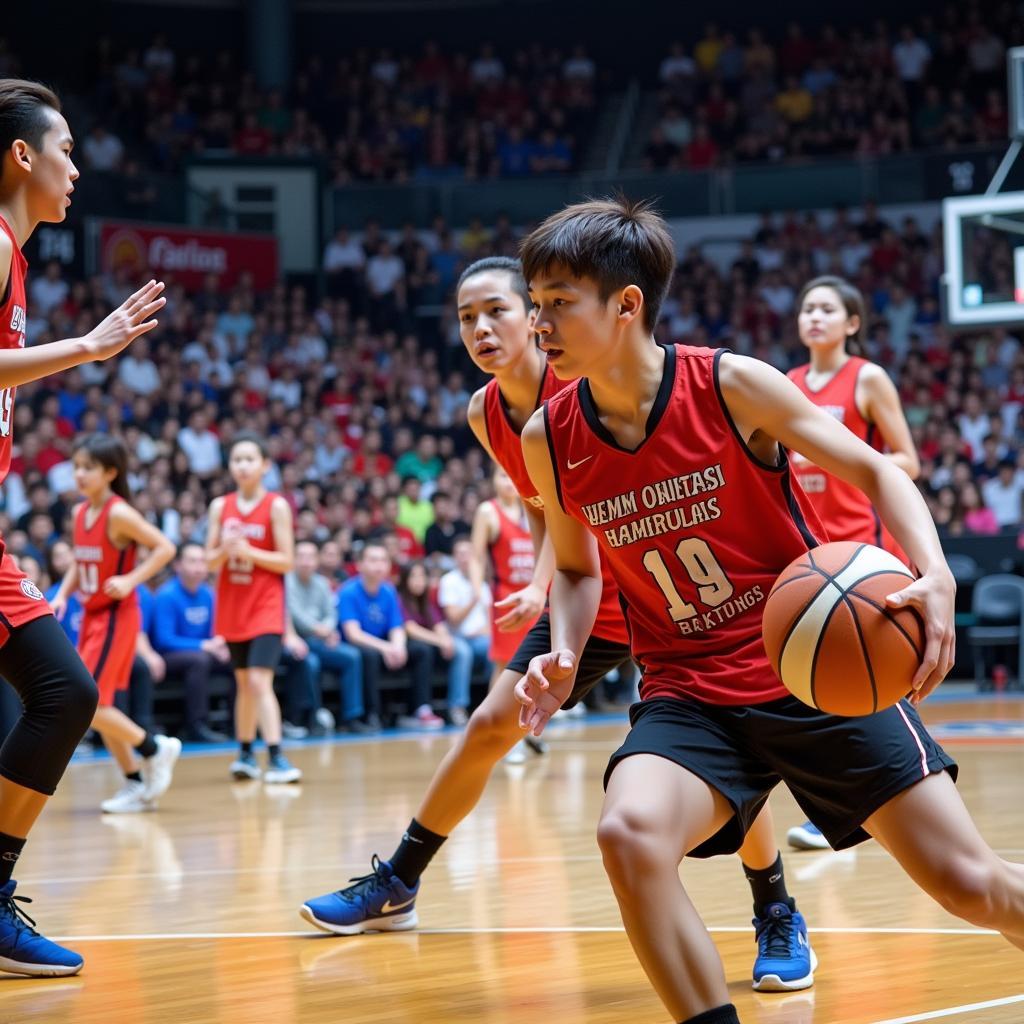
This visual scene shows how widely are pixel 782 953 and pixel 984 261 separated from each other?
396 inches

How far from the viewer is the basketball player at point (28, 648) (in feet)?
13.6

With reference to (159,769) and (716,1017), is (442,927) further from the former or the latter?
(159,769)

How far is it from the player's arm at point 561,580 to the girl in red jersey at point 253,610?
579 centimetres

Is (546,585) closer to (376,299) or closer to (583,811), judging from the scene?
(583,811)

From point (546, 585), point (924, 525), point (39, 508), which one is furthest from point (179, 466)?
point (924, 525)

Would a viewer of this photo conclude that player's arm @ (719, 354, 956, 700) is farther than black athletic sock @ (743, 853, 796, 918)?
No

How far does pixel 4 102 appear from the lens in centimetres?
412

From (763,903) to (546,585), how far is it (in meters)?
1.15

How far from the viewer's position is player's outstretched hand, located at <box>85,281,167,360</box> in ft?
12.3

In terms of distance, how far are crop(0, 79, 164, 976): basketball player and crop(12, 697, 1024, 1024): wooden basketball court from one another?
0.21m

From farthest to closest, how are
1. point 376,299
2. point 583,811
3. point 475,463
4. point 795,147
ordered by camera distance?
point 795,147 < point 376,299 < point 475,463 < point 583,811

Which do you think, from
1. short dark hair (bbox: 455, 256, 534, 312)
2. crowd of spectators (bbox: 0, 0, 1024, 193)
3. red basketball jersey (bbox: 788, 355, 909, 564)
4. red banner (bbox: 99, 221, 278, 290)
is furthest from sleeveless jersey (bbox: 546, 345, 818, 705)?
crowd of spectators (bbox: 0, 0, 1024, 193)

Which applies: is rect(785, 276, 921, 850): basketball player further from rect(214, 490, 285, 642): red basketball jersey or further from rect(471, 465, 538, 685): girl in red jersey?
rect(471, 465, 538, 685): girl in red jersey

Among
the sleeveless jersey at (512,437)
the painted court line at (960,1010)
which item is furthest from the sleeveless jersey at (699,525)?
the sleeveless jersey at (512,437)
